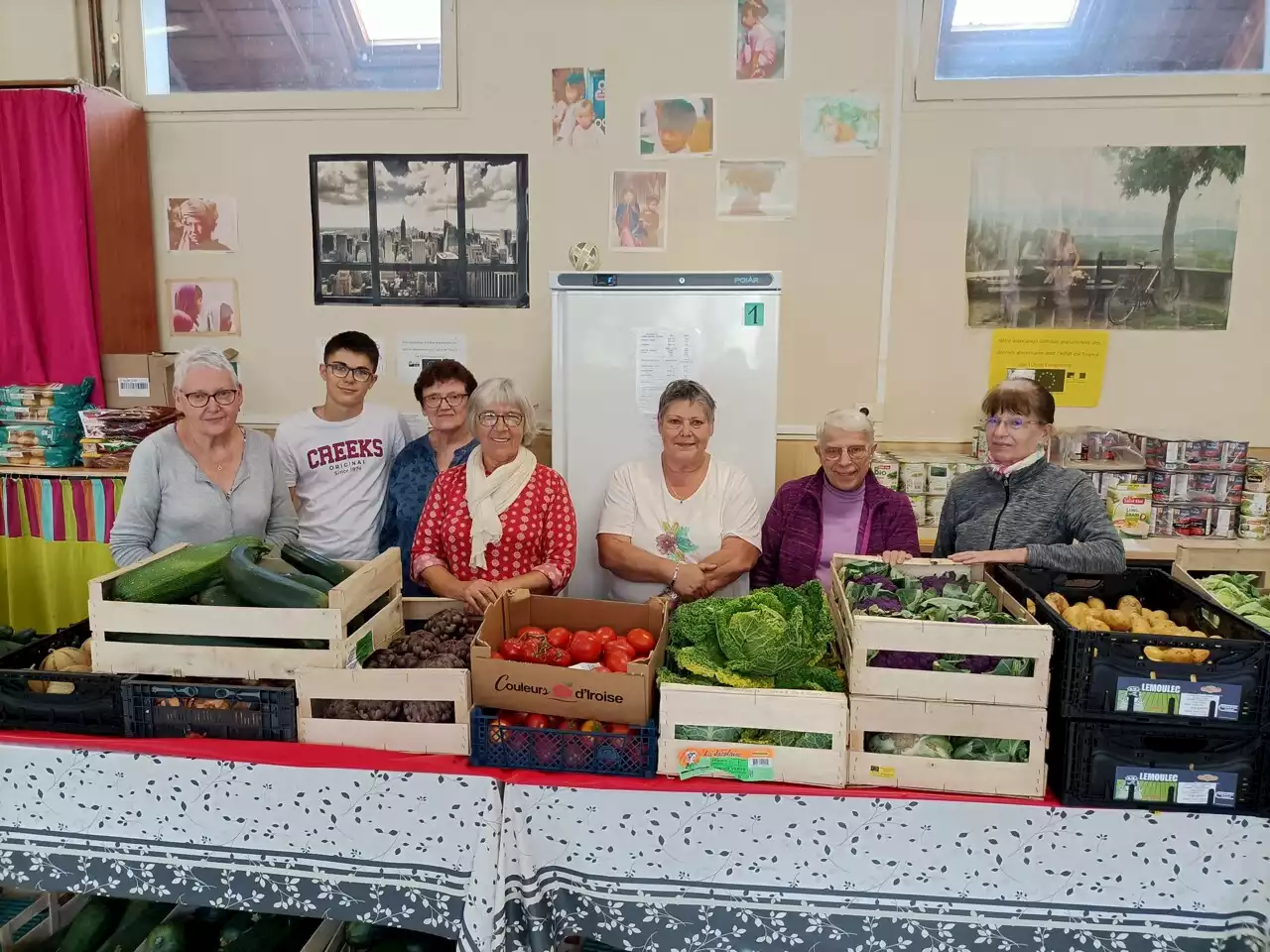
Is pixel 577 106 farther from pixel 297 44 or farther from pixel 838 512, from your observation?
pixel 838 512

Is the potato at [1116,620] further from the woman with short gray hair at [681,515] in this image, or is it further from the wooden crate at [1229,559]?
the wooden crate at [1229,559]

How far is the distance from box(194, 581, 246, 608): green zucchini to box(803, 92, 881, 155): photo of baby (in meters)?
3.13

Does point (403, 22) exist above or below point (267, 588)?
above

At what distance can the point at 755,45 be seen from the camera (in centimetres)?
368

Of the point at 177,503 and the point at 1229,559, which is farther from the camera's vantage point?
the point at 1229,559

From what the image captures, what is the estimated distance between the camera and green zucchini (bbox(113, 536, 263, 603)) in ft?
5.59

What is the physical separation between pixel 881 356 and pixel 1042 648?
8.48ft

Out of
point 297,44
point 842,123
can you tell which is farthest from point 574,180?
point 297,44

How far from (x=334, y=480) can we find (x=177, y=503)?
0.61 meters

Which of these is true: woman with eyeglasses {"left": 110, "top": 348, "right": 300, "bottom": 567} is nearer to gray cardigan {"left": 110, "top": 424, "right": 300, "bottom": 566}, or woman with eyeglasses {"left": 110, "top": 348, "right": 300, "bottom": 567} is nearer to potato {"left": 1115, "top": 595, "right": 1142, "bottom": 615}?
gray cardigan {"left": 110, "top": 424, "right": 300, "bottom": 566}

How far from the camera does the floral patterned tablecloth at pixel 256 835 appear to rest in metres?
1.56

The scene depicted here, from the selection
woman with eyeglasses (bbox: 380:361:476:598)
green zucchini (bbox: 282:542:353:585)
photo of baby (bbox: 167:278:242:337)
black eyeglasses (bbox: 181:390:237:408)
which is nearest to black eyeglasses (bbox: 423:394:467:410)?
woman with eyeglasses (bbox: 380:361:476:598)

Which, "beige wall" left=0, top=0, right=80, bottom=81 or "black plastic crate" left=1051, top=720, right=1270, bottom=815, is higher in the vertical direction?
"beige wall" left=0, top=0, right=80, bottom=81

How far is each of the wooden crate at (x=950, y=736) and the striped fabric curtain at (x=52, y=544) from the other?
3416mm
